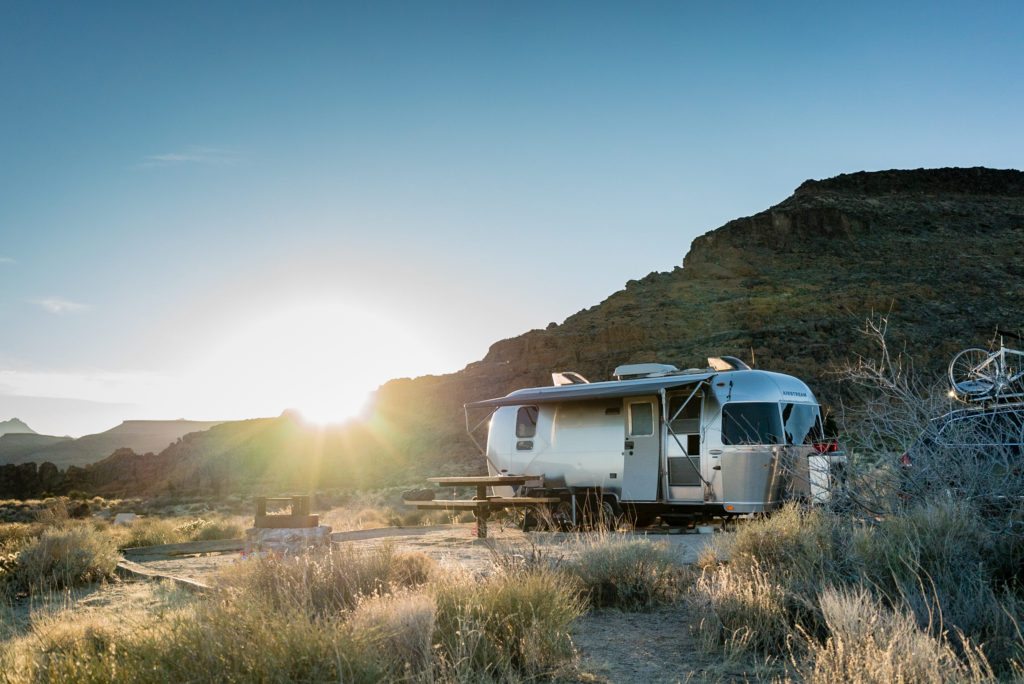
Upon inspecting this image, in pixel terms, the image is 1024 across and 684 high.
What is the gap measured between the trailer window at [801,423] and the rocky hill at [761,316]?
20.9 meters

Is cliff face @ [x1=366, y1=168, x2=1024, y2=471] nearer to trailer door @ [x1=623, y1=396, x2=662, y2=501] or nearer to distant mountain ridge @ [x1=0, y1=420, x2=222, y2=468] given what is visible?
Answer: trailer door @ [x1=623, y1=396, x2=662, y2=501]

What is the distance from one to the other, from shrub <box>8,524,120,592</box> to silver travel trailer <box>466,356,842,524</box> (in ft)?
20.6

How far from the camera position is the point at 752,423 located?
12.5 m

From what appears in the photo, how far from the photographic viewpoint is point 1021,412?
6227 millimetres

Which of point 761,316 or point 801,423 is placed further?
point 761,316

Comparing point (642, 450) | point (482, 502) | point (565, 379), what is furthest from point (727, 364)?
point (482, 502)

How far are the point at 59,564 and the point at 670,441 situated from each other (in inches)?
345

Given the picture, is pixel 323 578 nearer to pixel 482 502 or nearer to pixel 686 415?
pixel 482 502

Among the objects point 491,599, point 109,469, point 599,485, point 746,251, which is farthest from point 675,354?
point 109,469

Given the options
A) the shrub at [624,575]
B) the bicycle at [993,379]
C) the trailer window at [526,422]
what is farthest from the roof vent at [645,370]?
the shrub at [624,575]

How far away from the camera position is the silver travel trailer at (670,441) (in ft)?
40.6

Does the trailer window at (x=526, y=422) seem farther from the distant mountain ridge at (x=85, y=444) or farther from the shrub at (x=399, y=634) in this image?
the distant mountain ridge at (x=85, y=444)

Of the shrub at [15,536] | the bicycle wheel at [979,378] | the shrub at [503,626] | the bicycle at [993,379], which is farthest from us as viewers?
the shrub at [15,536]

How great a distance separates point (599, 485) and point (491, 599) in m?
8.66
